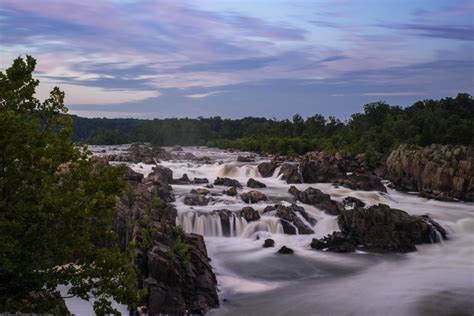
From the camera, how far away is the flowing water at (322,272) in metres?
23.9

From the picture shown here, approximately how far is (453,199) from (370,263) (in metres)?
26.2

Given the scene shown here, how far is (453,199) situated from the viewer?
52.6 m

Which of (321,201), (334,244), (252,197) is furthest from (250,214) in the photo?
(321,201)

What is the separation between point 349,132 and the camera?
109062 millimetres

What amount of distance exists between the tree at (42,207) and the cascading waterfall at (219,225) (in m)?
20.4

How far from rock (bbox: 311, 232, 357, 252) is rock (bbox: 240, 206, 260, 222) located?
502cm

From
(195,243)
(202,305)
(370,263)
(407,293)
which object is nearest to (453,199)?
(370,263)

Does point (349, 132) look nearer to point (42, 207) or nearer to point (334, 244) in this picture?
point (334, 244)

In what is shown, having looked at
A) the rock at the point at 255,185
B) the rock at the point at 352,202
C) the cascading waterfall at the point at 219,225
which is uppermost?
the rock at the point at 255,185

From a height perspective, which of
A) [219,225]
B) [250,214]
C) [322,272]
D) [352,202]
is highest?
[352,202]

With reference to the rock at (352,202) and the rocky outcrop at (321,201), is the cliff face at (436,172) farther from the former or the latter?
the rocky outcrop at (321,201)

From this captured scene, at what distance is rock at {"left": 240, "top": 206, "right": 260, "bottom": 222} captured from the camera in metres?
36.6

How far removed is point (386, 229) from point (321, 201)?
900 centimetres

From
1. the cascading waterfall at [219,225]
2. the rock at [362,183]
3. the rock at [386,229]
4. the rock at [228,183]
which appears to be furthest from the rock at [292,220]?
the rock at [362,183]
